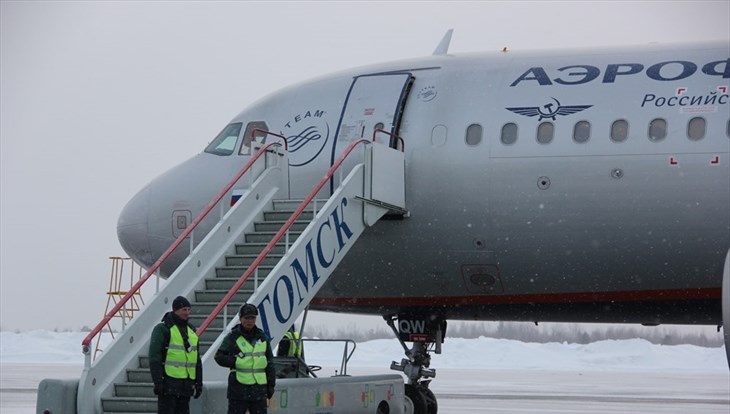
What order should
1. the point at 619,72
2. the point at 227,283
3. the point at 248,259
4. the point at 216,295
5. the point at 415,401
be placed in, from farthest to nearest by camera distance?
the point at 415,401, the point at 619,72, the point at 248,259, the point at 227,283, the point at 216,295

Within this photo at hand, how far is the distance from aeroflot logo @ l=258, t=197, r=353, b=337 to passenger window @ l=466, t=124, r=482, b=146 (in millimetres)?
2198

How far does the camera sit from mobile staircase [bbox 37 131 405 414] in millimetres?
12773

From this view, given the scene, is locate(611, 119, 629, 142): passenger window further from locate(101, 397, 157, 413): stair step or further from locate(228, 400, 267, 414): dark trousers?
locate(101, 397, 157, 413): stair step

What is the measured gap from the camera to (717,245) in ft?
49.0

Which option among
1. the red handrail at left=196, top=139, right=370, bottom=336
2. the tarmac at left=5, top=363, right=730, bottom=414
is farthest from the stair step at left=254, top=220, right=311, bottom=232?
the tarmac at left=5, top=363, right=730, bottom=414

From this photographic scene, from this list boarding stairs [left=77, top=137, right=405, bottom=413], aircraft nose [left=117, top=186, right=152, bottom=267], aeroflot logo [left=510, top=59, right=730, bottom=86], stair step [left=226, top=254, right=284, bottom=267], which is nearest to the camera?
boarding stairs [left=77, top=137, right=405, bottom=413]

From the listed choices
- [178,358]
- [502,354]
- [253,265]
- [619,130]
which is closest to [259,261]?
[253,265]

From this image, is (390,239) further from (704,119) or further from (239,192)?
(704,119)

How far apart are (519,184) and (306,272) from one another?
339 cm

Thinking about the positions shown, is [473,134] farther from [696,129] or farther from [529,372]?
[529,372]

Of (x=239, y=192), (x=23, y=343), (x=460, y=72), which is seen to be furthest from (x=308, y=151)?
(x=23, y=343)

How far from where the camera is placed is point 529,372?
47.4m

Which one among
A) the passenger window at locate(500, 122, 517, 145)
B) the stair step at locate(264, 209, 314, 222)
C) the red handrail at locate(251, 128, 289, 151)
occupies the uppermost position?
the red handrail at locate(251, 128, 289, 151)

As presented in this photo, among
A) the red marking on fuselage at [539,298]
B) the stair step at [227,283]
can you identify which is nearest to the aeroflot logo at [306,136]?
the red marking on fuselage at [539,298]
